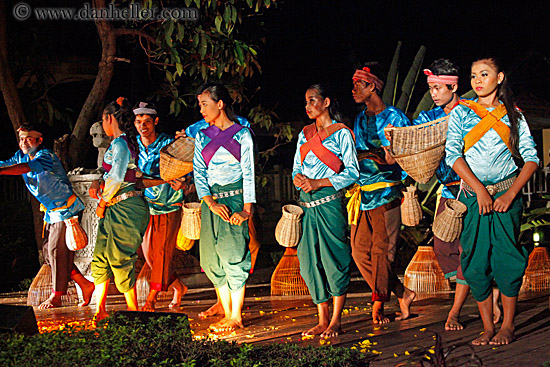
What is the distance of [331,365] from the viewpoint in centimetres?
420

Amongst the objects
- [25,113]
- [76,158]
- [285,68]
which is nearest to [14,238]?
[25,113]

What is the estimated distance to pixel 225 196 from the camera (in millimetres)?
6203

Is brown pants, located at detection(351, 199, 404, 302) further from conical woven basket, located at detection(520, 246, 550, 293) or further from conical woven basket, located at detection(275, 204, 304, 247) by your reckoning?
conical woven basket, located at detection(520, 246, 550, 293)

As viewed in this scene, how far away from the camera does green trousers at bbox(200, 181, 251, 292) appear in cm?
615

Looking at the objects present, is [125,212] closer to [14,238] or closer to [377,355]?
[377,355]

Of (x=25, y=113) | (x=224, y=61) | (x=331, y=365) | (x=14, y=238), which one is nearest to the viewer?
(x=331, y=365)

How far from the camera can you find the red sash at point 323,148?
5879 mm

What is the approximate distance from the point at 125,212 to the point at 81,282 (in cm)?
161

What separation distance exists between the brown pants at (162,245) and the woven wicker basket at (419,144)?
2.95 metres

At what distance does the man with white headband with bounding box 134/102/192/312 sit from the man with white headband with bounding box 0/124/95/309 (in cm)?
81

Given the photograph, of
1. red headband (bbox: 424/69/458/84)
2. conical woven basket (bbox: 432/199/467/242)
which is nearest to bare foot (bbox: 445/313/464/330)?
conical woven basket (bbox: 432/199/467/242)

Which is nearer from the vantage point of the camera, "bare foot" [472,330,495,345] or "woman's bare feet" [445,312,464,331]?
Result: "bare foot" [472,330,495,345]

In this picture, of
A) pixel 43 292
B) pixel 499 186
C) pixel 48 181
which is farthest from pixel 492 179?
pixel 43 292

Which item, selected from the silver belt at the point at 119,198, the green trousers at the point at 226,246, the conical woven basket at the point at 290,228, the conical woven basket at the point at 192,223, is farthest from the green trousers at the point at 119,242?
the conical woven basket at the point at 290,228
